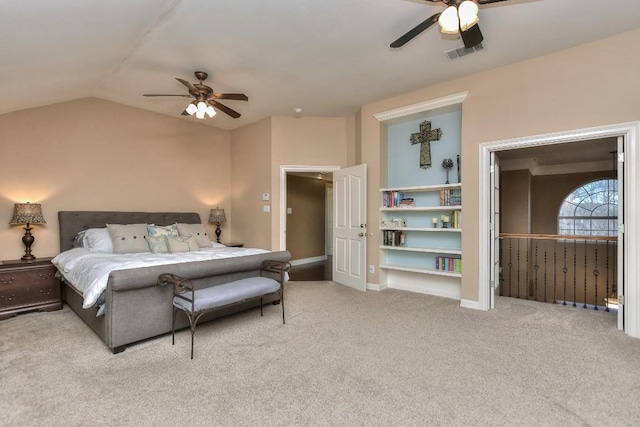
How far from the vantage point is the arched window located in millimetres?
7406

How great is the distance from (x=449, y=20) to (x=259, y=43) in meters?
1.77

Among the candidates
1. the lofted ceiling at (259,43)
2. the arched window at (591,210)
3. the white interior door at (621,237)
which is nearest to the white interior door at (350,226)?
the lofted ceiling at (259,43)

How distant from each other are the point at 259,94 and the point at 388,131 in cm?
204

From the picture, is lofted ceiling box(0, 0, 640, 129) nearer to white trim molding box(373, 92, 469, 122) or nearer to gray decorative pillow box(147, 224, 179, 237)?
white trim molding box(373, 92, 469, 122)

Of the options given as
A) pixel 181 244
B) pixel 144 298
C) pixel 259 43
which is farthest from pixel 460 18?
pixel 181 244

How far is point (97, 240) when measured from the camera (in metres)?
3.97

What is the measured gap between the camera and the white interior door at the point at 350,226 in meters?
4.68

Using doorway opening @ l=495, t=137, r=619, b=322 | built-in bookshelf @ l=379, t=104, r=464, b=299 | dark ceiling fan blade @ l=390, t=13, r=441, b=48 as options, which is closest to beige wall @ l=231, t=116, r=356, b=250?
built-in bookshelf @ l=379, t=104, r=464, b=299

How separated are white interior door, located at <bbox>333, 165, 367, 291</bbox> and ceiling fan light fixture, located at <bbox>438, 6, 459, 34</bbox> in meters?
2.52

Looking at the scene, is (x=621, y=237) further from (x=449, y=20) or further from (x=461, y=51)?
(x=449, y=20)

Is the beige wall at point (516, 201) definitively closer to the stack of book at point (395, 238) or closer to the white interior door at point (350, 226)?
the stack of book at point (395, 238)

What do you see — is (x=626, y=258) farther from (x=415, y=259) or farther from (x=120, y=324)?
(x=120, y=324)

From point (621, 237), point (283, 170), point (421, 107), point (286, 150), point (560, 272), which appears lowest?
point (560, 272)

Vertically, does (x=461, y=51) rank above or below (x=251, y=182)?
above
